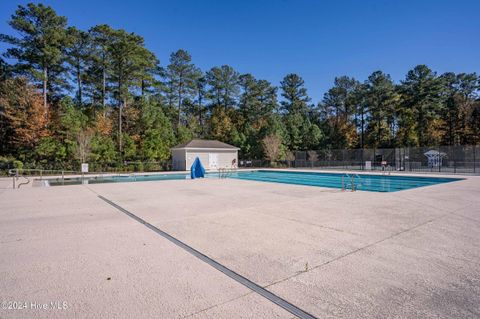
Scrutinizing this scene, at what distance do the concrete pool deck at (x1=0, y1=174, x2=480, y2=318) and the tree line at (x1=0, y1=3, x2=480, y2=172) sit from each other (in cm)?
2102

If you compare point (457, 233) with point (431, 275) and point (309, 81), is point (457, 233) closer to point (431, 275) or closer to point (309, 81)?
point (431, 275)

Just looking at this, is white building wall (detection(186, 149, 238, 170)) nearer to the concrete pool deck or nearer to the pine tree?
the pine tree

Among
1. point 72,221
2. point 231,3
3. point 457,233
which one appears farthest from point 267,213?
point 231,3

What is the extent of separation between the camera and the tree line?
2341 cm

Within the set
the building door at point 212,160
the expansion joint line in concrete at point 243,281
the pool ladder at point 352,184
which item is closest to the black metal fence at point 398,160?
the building door at point 212,160

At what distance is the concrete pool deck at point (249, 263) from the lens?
2.38m

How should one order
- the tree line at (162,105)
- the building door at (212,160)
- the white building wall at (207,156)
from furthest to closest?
the building door at (212,160)
the white building wall at (207,156)
the tree line at (162,105)

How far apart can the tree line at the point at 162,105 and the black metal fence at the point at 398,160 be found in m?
2.87

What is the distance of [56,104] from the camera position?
91.6 feet

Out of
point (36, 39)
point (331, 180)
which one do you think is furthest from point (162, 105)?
point (331, 180)

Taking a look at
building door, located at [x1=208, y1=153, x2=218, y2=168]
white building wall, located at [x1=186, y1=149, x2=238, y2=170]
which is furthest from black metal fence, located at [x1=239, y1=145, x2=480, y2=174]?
building door, located at [x1=208, y1=153, x2=218, y2=168]

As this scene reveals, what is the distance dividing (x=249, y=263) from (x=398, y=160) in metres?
25.8

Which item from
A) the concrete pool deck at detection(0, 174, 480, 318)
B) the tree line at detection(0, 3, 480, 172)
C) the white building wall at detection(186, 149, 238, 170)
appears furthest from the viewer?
the white building wall at detection(186, 149, 238, 170)

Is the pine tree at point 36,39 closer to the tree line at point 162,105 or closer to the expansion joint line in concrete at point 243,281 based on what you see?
the tree line at point 162,105
